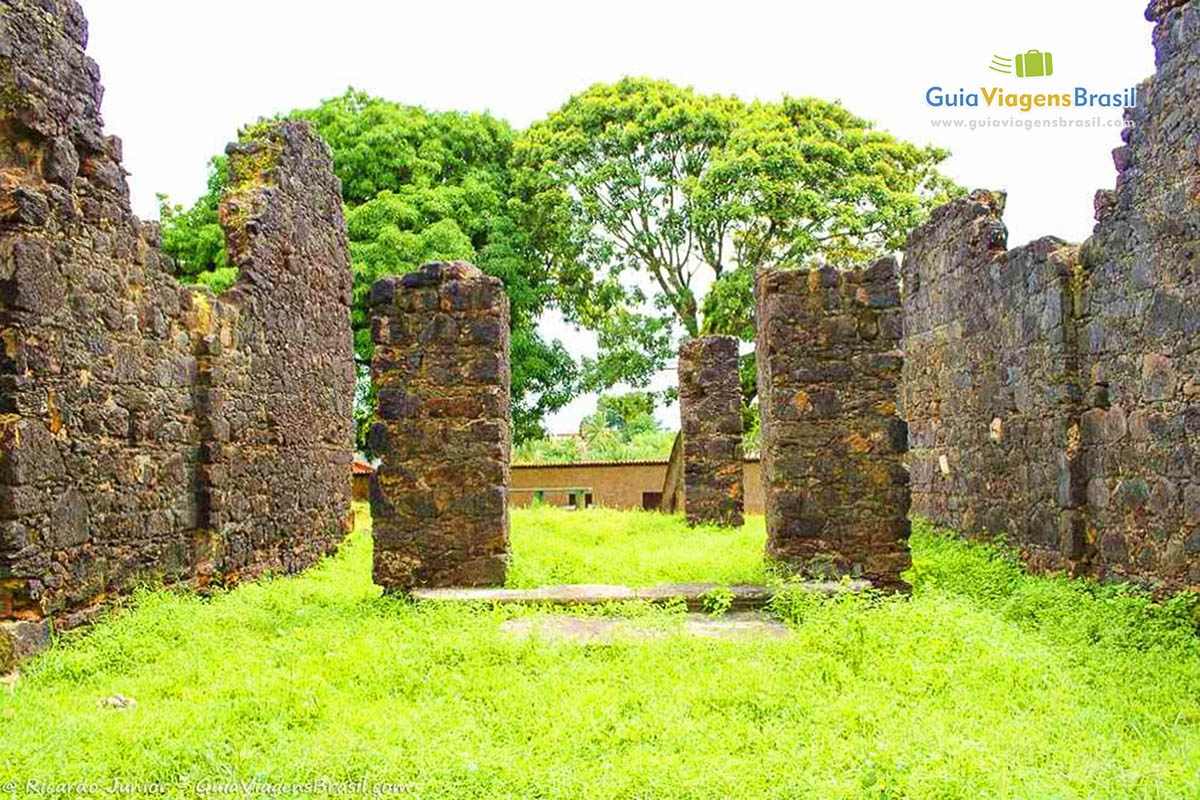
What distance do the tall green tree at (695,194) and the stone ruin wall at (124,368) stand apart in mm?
13696

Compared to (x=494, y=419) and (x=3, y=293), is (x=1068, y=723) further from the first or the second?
(x=3, y=293)

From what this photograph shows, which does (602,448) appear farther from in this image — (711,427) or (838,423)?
(838,423)

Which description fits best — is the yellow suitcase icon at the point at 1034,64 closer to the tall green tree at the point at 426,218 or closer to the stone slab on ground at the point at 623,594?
the stone slab on ground at the point at 623,594

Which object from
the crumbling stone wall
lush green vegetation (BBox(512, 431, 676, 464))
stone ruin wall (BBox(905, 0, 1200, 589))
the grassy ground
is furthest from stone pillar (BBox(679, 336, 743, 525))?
lush green vegetation (BBox(512, 431, 676, 464))

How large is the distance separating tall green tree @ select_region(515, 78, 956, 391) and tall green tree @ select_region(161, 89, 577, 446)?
840mm

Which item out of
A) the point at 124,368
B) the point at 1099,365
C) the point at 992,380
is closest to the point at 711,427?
the point at 992,380

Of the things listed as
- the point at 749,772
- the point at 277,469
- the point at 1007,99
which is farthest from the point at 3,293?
the point at 1007,99

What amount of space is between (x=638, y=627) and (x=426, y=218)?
1811cm

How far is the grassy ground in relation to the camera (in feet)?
15.3

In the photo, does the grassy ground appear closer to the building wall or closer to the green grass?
the green grass

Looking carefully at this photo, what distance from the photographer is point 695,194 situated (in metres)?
25.2

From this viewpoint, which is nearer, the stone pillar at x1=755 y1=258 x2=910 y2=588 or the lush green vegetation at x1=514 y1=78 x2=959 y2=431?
the stone pillar at x1=755 y1=258 x2=910 y2=588

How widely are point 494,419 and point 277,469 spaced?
3758 mm

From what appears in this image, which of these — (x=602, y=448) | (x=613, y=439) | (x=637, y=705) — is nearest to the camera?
(x=637, y=705)
